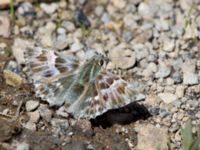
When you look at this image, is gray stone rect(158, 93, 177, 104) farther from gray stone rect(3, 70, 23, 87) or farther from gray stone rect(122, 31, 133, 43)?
gray stone rect(3, 70, 23, 87)

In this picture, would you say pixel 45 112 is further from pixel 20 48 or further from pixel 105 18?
pixel 105 18

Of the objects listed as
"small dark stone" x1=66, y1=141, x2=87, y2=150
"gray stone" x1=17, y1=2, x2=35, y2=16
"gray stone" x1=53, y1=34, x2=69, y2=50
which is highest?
"gray stone" x1=17, y1=2, x2=35, y2=16

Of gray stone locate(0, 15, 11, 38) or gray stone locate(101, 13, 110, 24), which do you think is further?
gray stone locate(101, 13, 110, 24)

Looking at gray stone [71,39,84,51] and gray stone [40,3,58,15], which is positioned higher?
gray stone [40,3,58,15]

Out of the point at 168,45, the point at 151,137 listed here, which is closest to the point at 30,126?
the point at 151,137

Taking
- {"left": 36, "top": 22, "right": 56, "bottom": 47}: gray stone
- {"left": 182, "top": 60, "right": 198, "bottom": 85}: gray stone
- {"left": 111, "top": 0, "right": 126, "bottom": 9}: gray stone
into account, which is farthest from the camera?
{"left": 111, "top": 0, "right": 126, "bottom": 9}: gray stone

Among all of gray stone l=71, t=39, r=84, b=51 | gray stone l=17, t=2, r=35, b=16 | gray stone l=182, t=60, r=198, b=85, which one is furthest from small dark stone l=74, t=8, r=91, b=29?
gray stone l=182, t=60, r=198, b=85

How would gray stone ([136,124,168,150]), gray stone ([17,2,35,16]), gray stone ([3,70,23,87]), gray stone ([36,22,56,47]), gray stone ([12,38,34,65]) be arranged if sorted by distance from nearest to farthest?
gray stone ([136,124,168,150]) < gray stone ([3,70,23,87]) < gray stone ([12,38,34,65]) < gray stone ([36,22,56,47]) < gray stone ([17,2,35,16])
